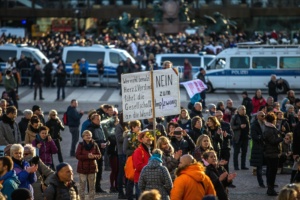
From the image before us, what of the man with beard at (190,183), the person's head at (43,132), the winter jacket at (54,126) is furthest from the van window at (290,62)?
the man with beard at (190,183)

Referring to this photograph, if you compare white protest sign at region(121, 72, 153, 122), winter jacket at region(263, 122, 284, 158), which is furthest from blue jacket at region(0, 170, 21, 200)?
winter jacket at region(263, 122, 284, 158)

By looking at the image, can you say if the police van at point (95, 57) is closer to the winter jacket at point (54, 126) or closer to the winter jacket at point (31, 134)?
the winter jacket at point (54, 126)

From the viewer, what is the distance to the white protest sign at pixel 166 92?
18.2m

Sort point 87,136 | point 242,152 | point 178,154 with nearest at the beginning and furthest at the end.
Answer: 1. point 178,154
2. point 87,136
3. point 242,152

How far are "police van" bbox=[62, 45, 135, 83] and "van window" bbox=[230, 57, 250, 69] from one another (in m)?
4.64

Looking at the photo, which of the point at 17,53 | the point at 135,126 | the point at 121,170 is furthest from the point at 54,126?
the point at 17,53

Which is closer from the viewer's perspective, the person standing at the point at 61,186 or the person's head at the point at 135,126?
the person standing at the point at 61,186

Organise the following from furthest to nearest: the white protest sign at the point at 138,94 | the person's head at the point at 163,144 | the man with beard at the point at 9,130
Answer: the man with beard at the point at 9,130 → the white protest sign at the point at 138,94 → the person's head at the point at 163,144

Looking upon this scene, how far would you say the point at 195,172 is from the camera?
47.6ft

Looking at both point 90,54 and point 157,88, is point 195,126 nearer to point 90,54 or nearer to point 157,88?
point 157,88

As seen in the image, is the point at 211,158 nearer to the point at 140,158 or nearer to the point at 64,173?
the point at 140,158

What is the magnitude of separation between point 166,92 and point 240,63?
26438mm

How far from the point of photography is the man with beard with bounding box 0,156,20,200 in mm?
14602

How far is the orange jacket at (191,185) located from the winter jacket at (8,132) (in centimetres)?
668
